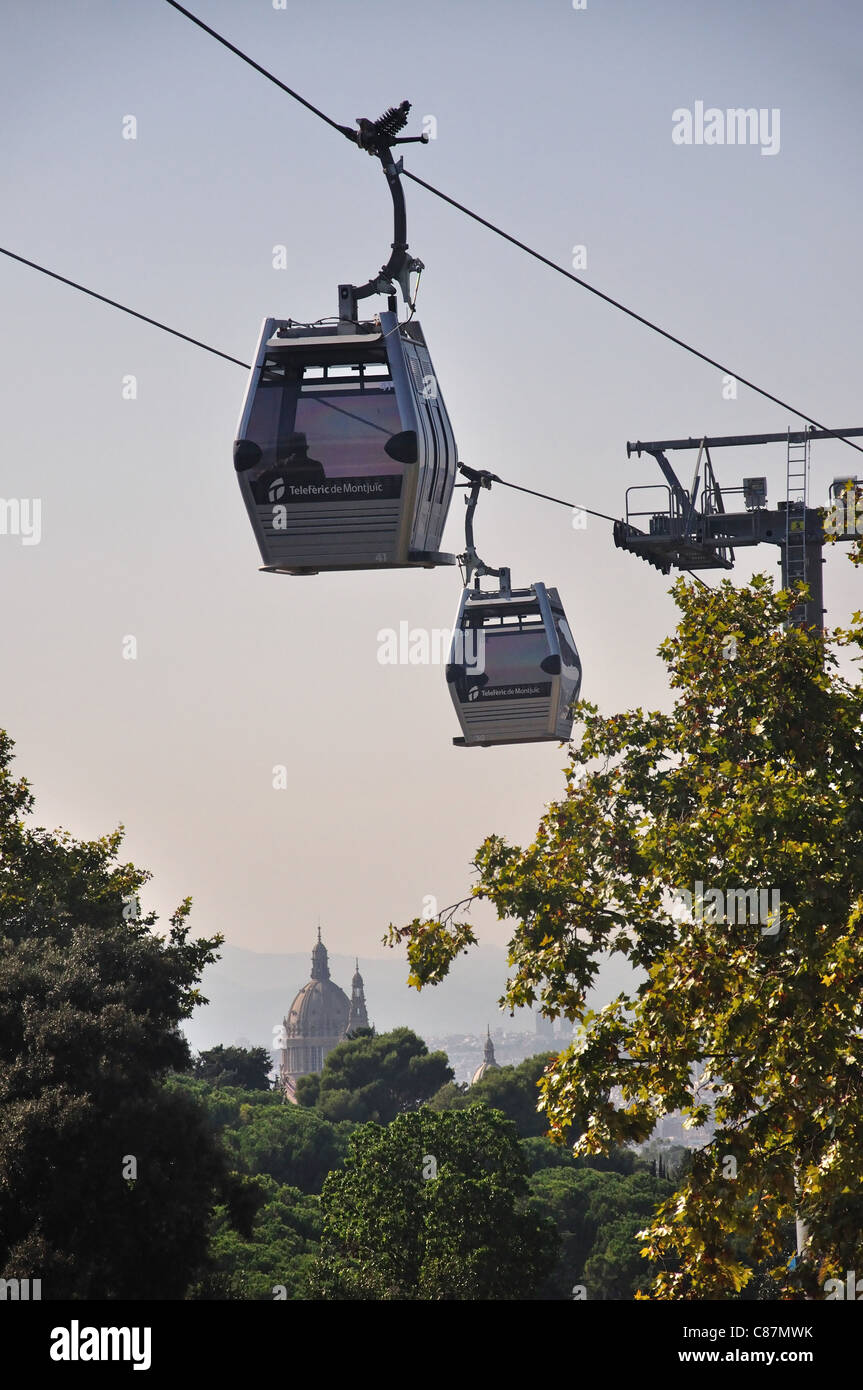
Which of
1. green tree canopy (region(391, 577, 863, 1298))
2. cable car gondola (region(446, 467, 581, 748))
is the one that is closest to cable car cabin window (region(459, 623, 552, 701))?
cable car gondola (region(446, 467, 581, 748))

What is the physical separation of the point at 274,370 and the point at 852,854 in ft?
24.0

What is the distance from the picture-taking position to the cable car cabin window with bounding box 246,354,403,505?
47.1 feet

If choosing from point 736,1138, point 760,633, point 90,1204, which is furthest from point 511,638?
point 90,1204

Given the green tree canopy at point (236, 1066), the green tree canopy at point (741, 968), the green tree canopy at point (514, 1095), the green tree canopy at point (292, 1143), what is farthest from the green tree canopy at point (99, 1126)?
the green tree canopy at point (236, 1066)

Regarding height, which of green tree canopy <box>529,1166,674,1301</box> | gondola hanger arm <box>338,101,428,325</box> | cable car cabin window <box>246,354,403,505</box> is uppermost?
gondola hanger arm <box>338,101,428,325</box>

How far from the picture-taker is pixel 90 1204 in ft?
93.6

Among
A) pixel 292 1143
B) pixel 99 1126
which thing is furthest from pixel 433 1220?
pixel 292 1143

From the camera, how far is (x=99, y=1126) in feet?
95.8

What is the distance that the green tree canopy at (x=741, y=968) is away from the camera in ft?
50.1

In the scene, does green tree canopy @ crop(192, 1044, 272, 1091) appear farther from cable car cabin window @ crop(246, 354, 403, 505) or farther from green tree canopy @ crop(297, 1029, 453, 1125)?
cable car cabin window @ crop(246, 354, 403, 505)

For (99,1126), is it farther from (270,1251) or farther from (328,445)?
(270,1251)

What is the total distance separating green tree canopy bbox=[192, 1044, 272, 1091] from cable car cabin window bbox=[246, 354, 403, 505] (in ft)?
392

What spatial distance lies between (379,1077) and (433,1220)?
93.6 m
